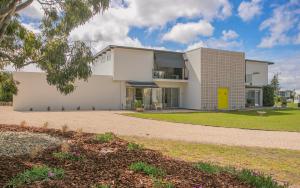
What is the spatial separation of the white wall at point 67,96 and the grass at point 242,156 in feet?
73.6

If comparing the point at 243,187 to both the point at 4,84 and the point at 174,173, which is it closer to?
the point at 174,173

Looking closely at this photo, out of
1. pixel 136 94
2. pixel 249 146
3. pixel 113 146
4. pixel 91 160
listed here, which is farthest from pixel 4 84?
pixel 136 94

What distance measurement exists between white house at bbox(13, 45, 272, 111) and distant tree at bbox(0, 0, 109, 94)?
19241mm

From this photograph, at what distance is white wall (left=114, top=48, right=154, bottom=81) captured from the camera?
3494cm

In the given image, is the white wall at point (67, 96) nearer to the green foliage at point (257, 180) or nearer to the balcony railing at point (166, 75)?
the balcony railing at point (166, 75)

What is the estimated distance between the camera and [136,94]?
121ft

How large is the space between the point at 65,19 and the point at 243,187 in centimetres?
855

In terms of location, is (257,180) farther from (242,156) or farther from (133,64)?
(133,64)

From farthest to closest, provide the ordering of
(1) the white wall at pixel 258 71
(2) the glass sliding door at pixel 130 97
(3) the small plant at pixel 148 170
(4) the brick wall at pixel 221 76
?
(1) the white wall at pixel 258 71 < (4) the brick wall at pixel 221 76 < (2) the glass sliding door at pixel 130 97 < (3) the small plant at pixel 148 170

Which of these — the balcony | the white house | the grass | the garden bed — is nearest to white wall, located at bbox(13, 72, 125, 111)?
the white house

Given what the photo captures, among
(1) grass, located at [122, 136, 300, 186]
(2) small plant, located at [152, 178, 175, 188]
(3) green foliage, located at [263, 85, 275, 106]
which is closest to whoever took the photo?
(2) small plant, located at [152, 178, 175, 188]

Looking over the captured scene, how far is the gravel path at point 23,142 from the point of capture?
7.85m

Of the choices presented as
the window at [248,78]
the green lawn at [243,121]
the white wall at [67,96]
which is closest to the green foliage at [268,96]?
the window at [248,78]

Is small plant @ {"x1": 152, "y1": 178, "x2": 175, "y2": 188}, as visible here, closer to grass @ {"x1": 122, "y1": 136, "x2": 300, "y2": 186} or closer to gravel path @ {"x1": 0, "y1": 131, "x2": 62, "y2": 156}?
grass @ {"x1": 122, "y1": 136, "x2": 300, "y2": 186}
